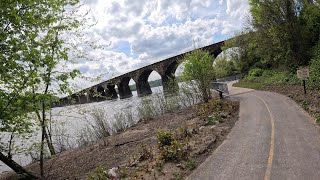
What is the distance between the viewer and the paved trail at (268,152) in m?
8.41

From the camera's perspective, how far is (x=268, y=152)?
1017 centimetres

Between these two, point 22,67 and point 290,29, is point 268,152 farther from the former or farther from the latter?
point 290,29

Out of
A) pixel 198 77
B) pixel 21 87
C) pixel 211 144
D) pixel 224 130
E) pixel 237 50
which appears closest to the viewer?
pixel 21 87

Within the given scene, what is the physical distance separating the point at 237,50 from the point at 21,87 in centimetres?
5664

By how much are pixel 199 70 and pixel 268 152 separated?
721 inches

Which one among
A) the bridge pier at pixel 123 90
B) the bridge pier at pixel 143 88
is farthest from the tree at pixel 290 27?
the bridge pier at pixel 123 90

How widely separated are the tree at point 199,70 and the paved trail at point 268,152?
1255 cm

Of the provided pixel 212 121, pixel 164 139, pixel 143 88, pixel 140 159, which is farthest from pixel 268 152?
pixel 143 88

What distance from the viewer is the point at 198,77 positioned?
2839cm

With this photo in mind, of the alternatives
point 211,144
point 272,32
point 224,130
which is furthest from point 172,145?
point 272,32

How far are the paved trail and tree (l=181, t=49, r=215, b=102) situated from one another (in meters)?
12.6

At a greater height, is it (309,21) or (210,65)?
(309,21)

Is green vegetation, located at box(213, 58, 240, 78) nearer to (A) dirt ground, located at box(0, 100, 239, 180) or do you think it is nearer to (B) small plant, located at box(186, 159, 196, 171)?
(A) dirt ground, located at box(0, 100, 239, 180)

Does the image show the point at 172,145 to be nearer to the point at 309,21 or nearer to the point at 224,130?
the point at 224,130
